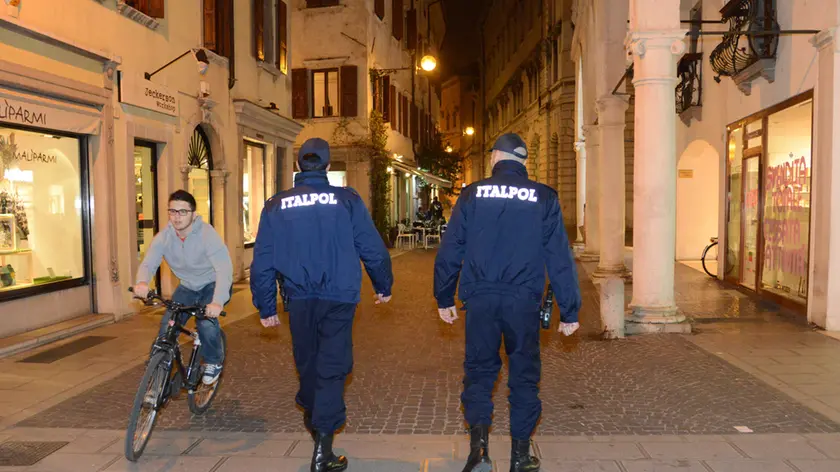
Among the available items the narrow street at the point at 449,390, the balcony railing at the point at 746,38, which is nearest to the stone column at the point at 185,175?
the narrow street at the point at 449,390

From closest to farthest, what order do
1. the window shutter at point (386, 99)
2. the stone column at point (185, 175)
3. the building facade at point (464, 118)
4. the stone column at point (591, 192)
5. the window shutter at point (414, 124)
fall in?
the stone column at point (185, 175) < the stone column at point (591, 192) < the window shutter at point (386, 99) < the window shutter at point (414, 124) < the building facade at point (464, 118)

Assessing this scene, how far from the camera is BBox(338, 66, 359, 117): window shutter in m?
21.8

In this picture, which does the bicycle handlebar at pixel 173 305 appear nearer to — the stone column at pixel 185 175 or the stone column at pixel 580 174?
the stone column at pixel 185 175

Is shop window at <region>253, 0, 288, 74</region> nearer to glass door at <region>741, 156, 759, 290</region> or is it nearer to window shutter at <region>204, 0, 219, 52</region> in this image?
window shutter at <region>204, 0, 219, 52</region>

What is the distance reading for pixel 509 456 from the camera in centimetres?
442

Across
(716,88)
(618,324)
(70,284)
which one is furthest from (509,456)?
(716,88)

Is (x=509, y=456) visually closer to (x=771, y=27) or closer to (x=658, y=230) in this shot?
(x=658, y=230)

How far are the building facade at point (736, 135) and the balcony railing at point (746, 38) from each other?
0.02m

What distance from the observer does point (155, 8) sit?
1054cm

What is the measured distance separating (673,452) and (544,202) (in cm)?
188

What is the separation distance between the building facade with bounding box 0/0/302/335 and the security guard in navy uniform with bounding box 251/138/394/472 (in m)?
5.33

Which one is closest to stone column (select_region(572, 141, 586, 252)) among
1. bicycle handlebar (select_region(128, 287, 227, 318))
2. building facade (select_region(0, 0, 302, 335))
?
building facade (select_region(0, 0, 302, 335))

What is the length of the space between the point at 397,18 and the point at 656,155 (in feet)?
64.7

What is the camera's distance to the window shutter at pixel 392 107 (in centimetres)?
2478
